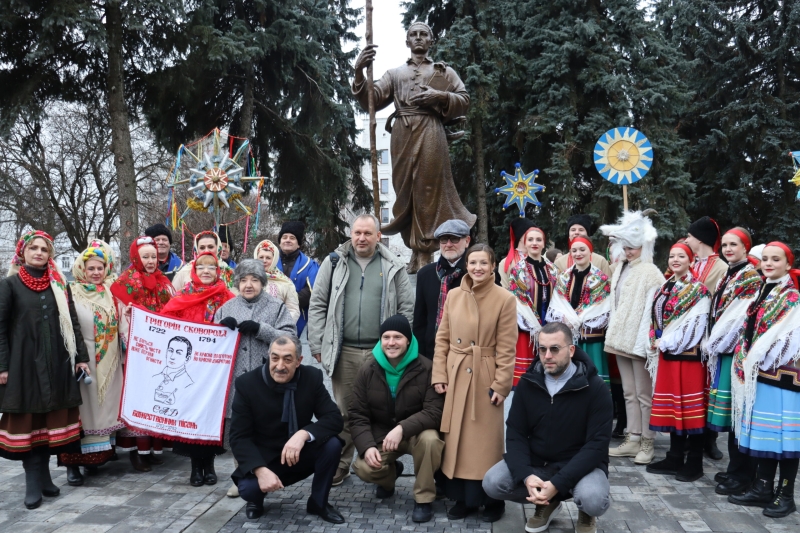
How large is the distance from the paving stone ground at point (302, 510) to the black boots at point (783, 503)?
0.04 metres

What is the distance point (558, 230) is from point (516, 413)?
13.6 metres

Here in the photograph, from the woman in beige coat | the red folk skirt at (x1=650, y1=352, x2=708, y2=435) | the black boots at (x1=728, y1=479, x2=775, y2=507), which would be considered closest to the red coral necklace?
the woman in beige coat

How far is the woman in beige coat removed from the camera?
13.5ft

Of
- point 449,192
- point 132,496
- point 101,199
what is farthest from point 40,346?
point 101,199

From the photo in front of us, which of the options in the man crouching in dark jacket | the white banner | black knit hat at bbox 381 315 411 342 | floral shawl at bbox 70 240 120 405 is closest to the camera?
the man crouching in dark jacket

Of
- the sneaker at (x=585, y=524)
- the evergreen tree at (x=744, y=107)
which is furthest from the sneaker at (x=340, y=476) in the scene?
the evergreen tree at (x=744, y=107)

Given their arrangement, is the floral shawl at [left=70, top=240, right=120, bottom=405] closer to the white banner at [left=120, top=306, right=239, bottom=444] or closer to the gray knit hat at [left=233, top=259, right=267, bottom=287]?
the white banner at [left=120, top=306, right=239, bottom=444]

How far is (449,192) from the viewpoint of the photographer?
7.11 m

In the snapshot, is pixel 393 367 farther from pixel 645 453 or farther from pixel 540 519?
pixel 645 453

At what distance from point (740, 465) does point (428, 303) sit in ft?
8.27

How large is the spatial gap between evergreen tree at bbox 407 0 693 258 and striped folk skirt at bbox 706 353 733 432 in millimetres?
11963

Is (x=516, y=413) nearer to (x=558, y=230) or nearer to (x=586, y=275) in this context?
(x=586, y=275)

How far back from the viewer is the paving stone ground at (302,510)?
3941 millimetres

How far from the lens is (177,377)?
4855 millimetres
